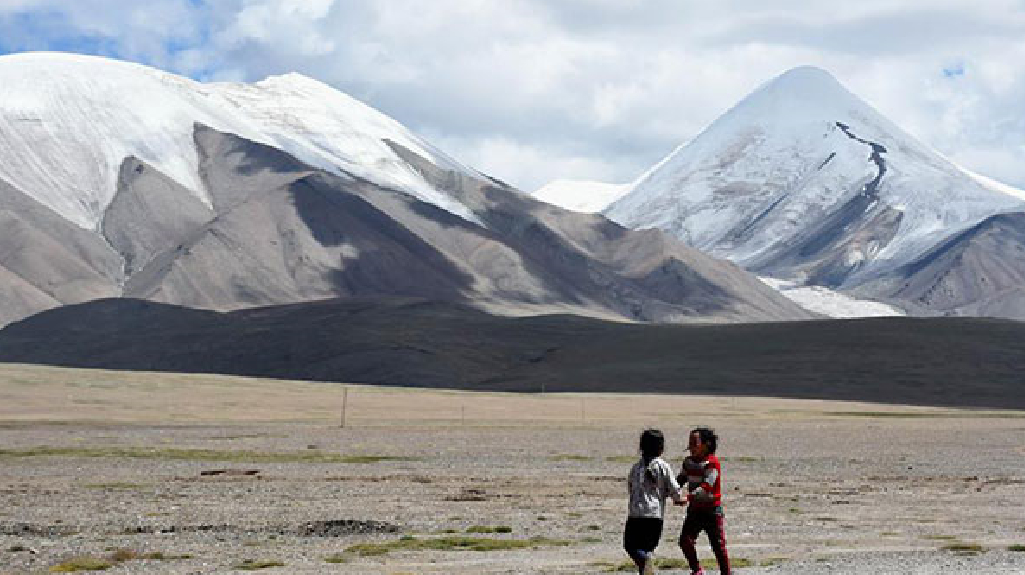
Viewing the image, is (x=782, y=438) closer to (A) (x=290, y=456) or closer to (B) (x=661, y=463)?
(A) (x=290, y=456)

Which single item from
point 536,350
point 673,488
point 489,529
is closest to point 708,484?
point 673,488

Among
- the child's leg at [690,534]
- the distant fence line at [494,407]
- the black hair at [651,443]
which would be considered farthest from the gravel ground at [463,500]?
the distant fence line at [494,407]

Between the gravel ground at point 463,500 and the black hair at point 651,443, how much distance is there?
347 cm

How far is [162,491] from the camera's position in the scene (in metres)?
35.3

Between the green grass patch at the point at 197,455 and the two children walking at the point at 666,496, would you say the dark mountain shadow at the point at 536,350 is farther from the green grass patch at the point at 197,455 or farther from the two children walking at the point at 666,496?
the two children walking at the point at 666,496

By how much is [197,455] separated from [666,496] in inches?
1347

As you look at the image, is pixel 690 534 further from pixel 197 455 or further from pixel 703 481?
pixel 197 455

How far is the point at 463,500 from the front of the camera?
110 ft

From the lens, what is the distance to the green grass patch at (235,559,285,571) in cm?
2127

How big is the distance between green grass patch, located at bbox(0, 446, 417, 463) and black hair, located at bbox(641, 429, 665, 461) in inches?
1220

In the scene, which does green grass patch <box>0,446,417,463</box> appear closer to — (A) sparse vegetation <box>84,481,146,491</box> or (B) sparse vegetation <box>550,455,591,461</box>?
(B) sparse vegetation <box>550,455,591,461</box>

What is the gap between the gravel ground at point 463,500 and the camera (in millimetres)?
22578

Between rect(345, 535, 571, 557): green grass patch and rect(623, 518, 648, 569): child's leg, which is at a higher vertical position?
rect(623, 518, 648, 569): child's leg

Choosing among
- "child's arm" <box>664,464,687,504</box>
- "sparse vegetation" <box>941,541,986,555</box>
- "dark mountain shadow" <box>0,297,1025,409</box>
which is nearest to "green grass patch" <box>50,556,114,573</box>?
"child's arm" <box>664,464,687,504</box>
